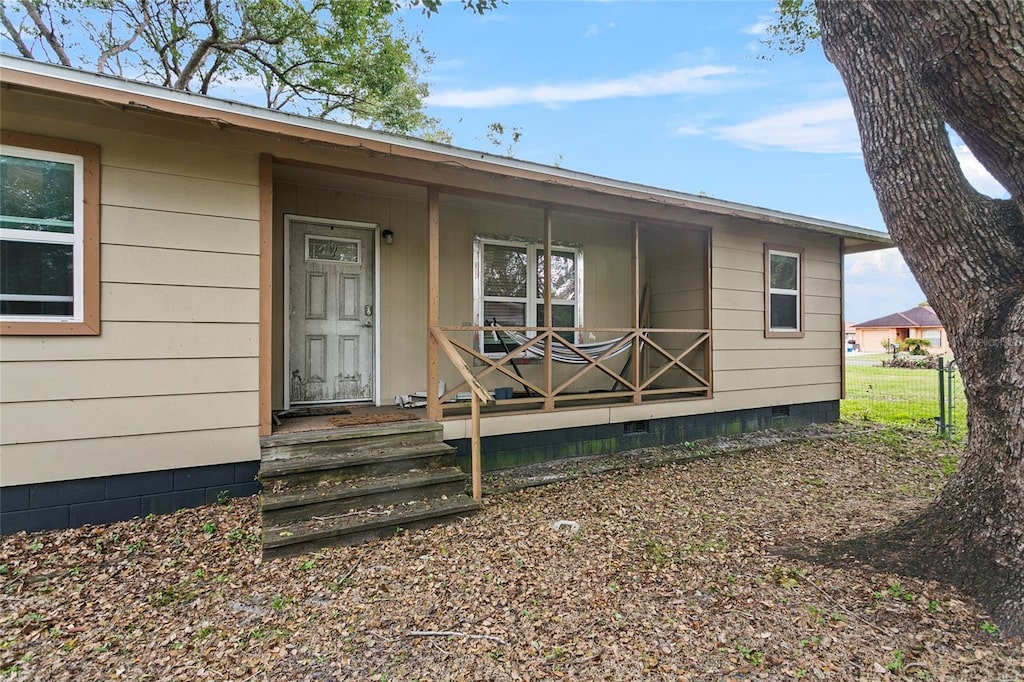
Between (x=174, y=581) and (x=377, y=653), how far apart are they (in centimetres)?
129

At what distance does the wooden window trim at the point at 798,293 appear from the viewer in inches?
236

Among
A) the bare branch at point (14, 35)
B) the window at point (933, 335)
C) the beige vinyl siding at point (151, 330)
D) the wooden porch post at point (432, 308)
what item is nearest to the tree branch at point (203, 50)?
the bare branch at point (14, 35)

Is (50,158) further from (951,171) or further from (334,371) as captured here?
(951,171)

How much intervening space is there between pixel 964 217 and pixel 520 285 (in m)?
4.02

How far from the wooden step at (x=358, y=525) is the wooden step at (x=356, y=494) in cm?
4

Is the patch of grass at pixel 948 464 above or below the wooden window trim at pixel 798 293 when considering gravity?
below

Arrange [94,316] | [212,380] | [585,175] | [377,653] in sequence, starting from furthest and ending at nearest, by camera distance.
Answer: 1. [585,175]
2. [212,380]
3. [94,316]
4. [377,653]

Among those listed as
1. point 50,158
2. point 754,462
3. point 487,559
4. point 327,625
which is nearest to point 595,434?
point 754,462

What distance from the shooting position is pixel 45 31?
8.80m

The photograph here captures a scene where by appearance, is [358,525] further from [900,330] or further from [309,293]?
[900,330]

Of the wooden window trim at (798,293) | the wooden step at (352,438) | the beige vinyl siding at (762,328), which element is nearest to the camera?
the wooden step at (352,438)

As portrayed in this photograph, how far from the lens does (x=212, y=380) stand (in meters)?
3.24

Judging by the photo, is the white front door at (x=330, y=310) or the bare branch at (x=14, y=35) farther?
the bare branch at (x=14, y=35)

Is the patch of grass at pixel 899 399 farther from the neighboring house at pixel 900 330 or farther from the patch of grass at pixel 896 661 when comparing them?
the neighboring house at pixel 900 330
